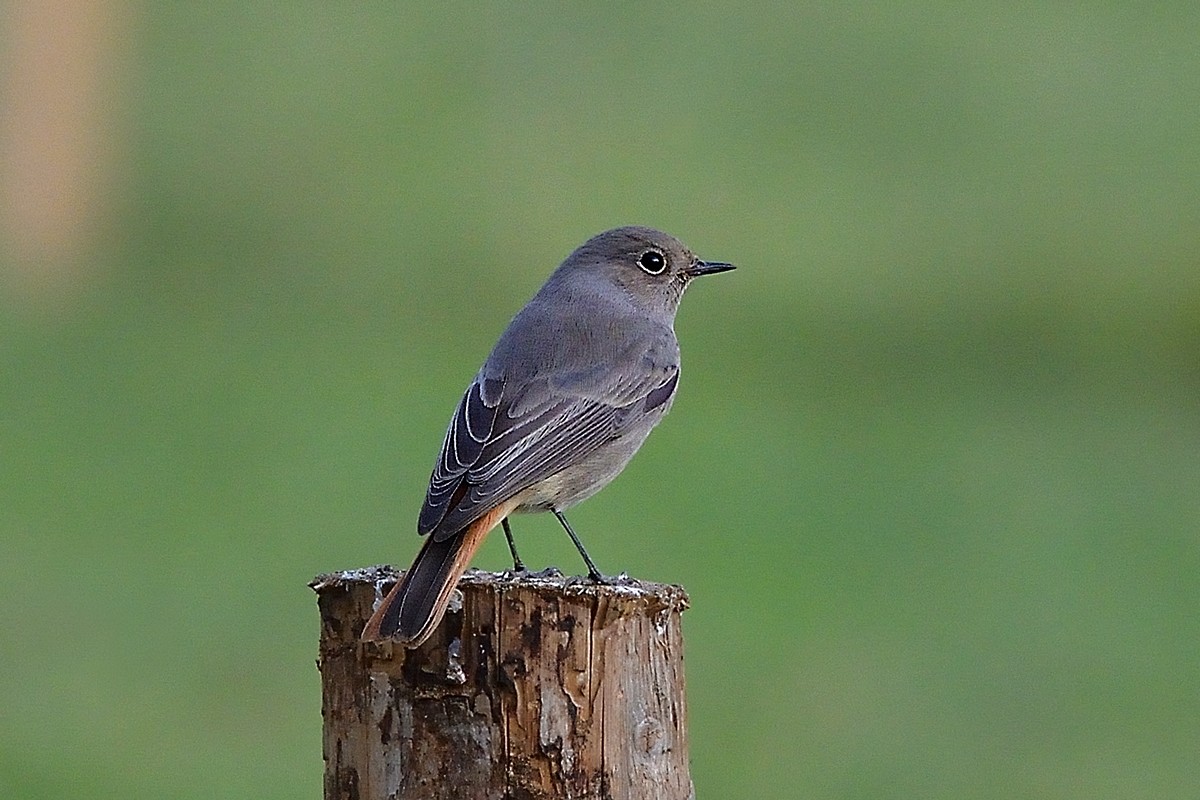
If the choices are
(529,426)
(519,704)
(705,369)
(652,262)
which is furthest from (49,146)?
(519,704)

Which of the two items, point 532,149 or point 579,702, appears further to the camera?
point 532,149

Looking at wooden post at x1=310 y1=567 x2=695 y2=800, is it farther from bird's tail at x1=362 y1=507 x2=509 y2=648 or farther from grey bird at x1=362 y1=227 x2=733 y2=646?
grey bird at x1=362 y1=227 x2=733 y2=646

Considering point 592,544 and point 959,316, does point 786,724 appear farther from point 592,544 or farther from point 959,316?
point 959,316

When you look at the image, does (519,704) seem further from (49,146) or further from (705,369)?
(49,146)

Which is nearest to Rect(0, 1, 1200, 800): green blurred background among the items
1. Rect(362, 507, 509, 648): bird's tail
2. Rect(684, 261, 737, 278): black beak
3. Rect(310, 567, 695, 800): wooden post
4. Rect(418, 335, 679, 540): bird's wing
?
Rect(684, 261, 737, 278): black beak

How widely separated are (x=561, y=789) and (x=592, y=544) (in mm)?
8528

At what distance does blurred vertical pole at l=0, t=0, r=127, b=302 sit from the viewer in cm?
2139

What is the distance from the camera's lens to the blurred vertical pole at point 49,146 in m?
21.4

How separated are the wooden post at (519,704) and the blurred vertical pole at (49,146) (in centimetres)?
1653

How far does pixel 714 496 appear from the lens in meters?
15.1

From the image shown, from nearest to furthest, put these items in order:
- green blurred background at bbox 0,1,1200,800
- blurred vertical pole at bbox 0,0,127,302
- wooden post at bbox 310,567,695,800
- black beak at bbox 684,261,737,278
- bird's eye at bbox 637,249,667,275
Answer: wooden post at bbox 310,567,695,800 → bird's eye at bbox 637,249,667,275 → black beak at bbox 684,261,737,278 → green blurred background at bbox 0,1,1200,800 → blurred vertical pole at bbox 0,0,127,302

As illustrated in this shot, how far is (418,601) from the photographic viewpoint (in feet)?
16.1

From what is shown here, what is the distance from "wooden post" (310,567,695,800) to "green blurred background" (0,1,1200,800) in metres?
5.80

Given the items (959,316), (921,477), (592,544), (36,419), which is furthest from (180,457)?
(959,316)
